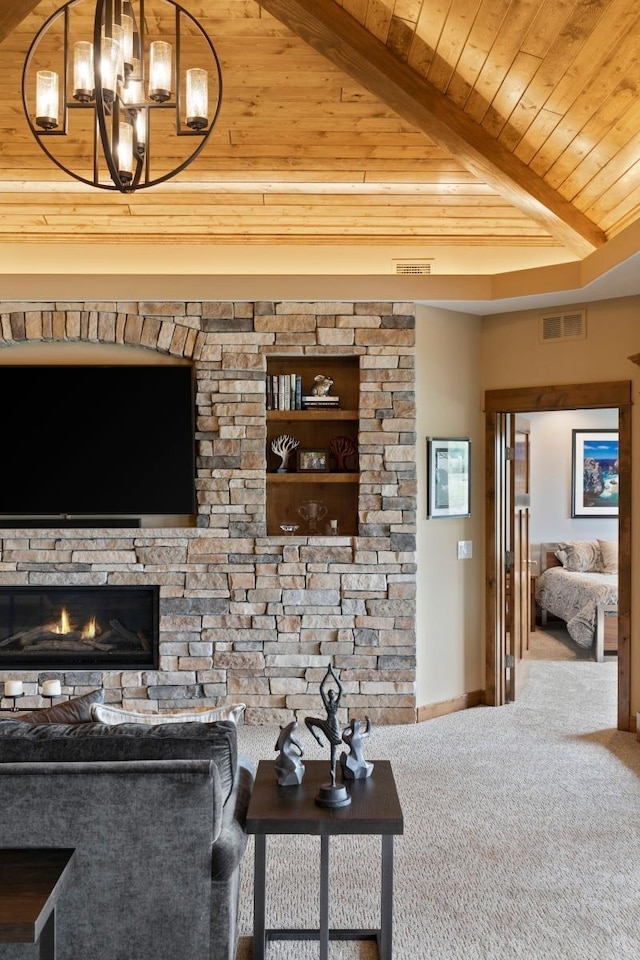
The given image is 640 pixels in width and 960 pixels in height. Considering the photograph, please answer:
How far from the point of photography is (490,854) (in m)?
3.49

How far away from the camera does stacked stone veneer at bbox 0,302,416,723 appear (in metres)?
5.28

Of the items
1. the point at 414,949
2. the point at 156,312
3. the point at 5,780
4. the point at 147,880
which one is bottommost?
the point at 414,949

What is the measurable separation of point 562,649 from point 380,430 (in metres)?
3.47

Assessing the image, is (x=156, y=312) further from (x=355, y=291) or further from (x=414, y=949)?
(x=414, y=949)

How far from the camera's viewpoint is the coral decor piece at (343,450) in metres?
5.51

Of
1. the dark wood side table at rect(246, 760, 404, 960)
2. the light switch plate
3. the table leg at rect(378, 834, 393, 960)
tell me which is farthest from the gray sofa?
the light switch plate

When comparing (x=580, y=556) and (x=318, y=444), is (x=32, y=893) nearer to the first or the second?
(x=318, y=444)

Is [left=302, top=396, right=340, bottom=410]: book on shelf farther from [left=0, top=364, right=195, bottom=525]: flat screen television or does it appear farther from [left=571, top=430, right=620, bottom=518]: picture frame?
[left=571, top=430, right=620, bottom=518]: picture frame

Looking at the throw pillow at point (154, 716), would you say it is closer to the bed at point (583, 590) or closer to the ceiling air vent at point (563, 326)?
the ceiling air vent at point (563, 326)

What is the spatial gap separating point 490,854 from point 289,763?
1.24 m

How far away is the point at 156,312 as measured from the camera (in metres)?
5.27

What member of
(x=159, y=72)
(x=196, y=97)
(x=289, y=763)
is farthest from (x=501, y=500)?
(x=159, y=72)

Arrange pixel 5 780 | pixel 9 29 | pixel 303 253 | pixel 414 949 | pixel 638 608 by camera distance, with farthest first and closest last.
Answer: pixel 303 253 → pixel 638 608 → pixel 9 29 → pixel 414 949 → pixel 5 780

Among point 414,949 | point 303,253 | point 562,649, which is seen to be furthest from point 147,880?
point 562,649
